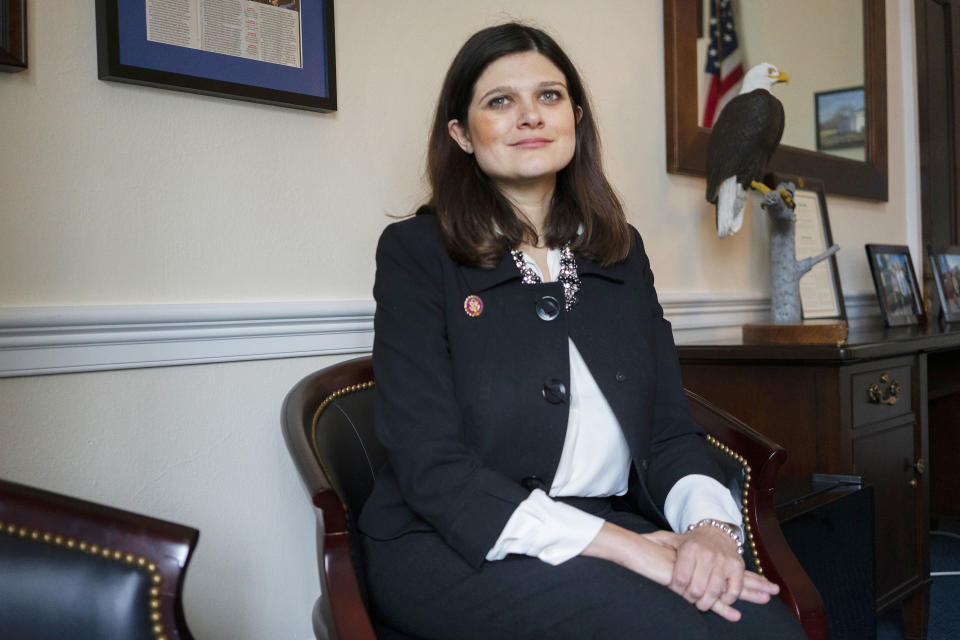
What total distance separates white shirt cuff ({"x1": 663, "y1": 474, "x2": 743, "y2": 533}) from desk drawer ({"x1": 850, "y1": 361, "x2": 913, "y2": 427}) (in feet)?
3.16

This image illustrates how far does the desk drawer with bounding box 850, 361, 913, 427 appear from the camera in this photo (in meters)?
2.26

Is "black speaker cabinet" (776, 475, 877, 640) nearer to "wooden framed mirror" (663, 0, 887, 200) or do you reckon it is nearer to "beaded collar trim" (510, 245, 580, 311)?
"beaded collar trim" (510, 245, 580, 311)

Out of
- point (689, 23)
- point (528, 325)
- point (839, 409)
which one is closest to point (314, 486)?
point (528, 325)

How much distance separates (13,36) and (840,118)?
10.4 feet

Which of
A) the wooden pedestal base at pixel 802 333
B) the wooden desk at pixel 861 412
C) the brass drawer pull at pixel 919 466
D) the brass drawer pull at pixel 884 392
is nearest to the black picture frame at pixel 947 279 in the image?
the wooden desk at pixel 861 412

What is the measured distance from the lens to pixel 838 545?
1.92 meters

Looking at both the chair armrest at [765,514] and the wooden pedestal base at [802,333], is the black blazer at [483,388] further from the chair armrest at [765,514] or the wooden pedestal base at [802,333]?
the wooden pedestal base at [802,333]

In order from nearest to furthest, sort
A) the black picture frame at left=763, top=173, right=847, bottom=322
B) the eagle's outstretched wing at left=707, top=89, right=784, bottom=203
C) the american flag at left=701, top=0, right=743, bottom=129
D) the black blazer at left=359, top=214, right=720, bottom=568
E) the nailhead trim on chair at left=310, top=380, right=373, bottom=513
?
1. the black blazer at left=359, top=214, right=720, bottom=568
2. the nailhead trim on chair at left=310, top=380, right=373, bottom=513
3. the eagle's outstretched wing at left=707, top=89, right=784, bottom=203
4. the american flag at left=701, top=0, right=743, bottom=129
5. the black picture frame at left=763, top=173, right=847, bottom=322

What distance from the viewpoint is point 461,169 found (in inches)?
64.9

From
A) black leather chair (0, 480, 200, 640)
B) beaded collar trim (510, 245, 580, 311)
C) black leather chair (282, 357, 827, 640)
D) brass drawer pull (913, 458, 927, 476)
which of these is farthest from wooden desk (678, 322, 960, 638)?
black leather chair (0, 480, 200, 640)

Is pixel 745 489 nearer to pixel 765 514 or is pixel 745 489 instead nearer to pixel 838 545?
pixel 765 514

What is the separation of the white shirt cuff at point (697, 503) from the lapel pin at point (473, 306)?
0.46 metres

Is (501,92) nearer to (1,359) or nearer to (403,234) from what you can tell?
(403,234)

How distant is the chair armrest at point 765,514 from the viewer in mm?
1370
